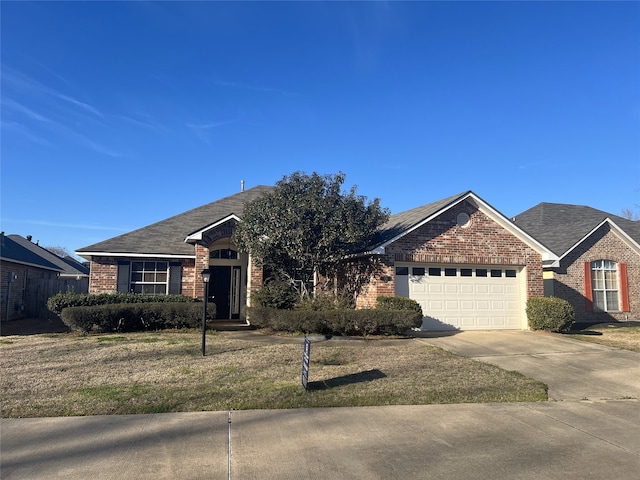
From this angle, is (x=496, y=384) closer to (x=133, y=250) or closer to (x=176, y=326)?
(x=176, y=326)

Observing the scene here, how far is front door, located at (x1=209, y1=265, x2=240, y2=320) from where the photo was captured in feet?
60.5

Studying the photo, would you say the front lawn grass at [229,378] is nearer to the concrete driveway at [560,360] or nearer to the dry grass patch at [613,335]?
the concrete driveway at [560,360]

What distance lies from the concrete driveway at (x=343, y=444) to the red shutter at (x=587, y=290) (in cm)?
1318

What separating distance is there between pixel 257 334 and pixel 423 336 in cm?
496

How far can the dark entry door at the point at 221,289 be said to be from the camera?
60.3 ft

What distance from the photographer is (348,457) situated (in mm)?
5043

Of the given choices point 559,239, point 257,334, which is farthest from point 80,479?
point 559,239

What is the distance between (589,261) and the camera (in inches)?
777

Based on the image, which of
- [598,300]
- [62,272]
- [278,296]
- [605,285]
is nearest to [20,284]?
[62,272]

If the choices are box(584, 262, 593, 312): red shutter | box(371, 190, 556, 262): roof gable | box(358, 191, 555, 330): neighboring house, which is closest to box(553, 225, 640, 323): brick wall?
box(584, 262, 593, 312): red shutter

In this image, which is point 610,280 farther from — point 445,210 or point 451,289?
point 445,210

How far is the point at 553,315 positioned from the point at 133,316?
13252 millimetres

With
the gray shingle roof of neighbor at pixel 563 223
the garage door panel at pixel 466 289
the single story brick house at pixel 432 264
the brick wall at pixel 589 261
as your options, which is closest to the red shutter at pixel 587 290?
the brick wall at pixel 589 261

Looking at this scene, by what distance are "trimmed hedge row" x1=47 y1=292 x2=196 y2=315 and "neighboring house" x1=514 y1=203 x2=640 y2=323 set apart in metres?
14.4
